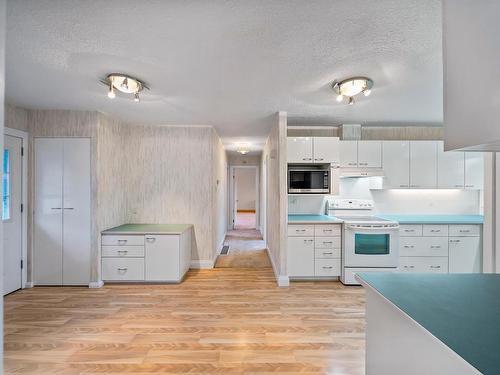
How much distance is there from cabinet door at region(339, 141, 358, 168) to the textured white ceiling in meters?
0.77

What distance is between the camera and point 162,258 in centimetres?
355

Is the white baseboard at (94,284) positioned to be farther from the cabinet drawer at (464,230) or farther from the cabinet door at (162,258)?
the cabinet drawer at (464,230)

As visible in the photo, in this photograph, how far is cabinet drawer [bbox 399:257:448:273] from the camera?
357 centimetres

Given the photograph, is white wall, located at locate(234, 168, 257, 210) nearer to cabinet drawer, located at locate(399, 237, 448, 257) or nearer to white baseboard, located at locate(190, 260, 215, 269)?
white baseboard, located at locate(190, 260, 215, 269)

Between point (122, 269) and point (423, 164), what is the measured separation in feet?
15.7

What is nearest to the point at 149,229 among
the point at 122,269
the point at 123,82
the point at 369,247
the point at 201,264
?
the point at 122,269

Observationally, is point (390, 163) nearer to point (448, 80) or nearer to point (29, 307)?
point (448, 80)

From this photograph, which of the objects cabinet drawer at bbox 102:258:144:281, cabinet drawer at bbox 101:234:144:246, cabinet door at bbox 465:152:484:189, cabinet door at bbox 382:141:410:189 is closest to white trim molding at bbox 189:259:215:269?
cabinet drawer at bbox 102:258:144:281

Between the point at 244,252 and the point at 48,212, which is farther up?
the point at 48,212

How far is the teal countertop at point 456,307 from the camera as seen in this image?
0.68m

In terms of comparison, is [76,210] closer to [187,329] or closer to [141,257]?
[141,257]

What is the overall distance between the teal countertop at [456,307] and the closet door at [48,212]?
3.89 m

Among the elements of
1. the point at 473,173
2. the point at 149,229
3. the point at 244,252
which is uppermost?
the point at 473,173

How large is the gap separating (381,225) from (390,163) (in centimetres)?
105
